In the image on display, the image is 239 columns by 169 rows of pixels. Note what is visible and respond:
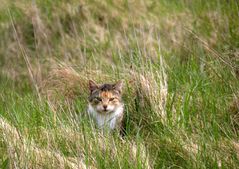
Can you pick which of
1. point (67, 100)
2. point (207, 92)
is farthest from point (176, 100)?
point (67, 100)

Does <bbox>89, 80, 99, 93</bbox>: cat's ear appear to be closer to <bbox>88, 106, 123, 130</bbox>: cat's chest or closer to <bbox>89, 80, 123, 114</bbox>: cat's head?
<bbox>89, 80, 123, 114</bbox>: cat's head

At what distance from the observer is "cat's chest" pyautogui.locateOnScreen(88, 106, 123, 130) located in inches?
261

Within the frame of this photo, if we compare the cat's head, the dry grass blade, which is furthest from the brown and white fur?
the dry grass blade

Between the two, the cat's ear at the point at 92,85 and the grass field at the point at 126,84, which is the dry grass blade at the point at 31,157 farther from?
the cat's ear at the point at 92,85

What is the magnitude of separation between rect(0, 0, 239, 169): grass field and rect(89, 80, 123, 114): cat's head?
119 mm

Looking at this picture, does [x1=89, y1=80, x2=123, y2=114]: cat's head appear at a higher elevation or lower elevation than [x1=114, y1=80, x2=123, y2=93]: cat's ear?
lower

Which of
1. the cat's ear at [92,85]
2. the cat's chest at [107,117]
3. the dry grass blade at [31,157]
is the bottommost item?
the cat's chest at [107,117]

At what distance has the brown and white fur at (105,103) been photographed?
6734mm

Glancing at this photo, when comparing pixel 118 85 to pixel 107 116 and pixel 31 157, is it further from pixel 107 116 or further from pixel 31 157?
pixel 31 157

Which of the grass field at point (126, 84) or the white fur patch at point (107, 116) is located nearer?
the grass field at point (126, 84)

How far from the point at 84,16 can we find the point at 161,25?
1.05 m

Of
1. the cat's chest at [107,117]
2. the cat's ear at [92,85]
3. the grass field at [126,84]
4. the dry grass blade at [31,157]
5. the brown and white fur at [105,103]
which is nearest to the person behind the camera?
the dry grass blade at [31,157]

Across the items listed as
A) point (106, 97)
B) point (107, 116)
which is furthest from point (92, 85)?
point (107, 116)

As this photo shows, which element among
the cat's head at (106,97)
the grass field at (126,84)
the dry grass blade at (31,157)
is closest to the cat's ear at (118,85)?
the cat's head at (106,97)
